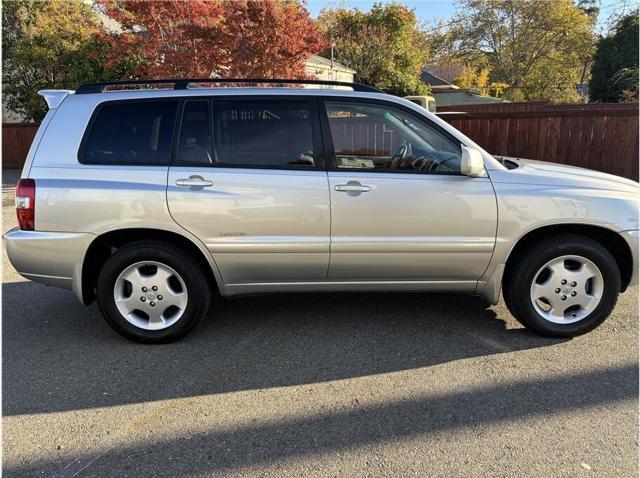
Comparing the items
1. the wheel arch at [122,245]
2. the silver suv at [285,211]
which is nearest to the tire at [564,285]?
the silver suv at [285,211]

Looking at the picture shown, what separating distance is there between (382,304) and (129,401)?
2332 millimetres

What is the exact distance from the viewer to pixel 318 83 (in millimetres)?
3980

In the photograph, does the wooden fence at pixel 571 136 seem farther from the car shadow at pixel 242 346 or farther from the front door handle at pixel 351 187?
the front door handle at pixel 351 187

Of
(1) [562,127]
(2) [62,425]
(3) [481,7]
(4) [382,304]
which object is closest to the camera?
(2) [62,425]

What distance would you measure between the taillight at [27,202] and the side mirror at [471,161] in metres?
3.04

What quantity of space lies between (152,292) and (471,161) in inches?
98.4

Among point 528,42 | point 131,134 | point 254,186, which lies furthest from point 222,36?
point 528,42

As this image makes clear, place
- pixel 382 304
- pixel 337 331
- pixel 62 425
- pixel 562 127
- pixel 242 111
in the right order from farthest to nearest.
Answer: pixel 562 127
pixel 382 304
pixel 337 331
pixel 242 111
pixel 62 425

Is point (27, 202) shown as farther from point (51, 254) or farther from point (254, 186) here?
point (254, 186)

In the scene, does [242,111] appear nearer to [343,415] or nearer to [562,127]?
[343,415]

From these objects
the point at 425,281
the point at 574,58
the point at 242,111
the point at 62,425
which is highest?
the point at 574,58

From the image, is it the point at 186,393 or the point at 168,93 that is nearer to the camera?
the point at 186,393

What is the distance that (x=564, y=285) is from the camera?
380cm

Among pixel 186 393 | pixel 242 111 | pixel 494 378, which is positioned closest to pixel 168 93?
pixel 242 111
